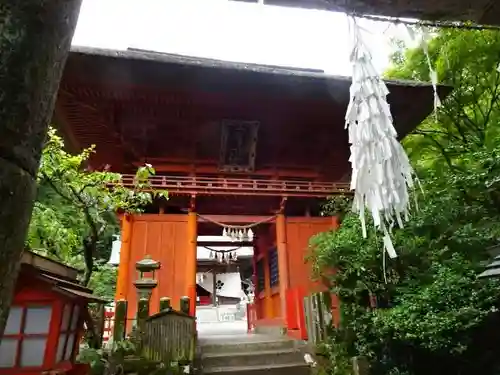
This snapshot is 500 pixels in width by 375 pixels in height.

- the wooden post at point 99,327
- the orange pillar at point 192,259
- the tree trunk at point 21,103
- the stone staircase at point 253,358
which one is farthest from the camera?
the orange pillar at point 192,259

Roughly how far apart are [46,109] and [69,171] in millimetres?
4934

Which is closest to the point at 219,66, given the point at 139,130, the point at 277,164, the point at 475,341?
the point at 139,130

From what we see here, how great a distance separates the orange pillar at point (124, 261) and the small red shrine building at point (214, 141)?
2 cm

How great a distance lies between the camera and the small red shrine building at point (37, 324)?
303 cm

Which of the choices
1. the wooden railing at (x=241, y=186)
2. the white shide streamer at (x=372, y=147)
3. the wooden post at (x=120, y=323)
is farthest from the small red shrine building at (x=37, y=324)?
the wooden railing at (x=241, y=186)

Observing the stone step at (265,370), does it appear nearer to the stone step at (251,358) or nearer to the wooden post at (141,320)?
the stone step at (251,358)

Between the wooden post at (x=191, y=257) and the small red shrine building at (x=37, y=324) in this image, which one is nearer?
the small red shrine building at (x=37, y=324)

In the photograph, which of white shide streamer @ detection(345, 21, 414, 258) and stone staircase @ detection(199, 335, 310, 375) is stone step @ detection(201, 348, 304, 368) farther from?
white shide streamer @ detection(345, 21, 414, 258)

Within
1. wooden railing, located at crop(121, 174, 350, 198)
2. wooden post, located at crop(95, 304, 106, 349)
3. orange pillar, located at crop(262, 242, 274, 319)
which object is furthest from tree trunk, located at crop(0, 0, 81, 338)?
orange pillar, located at crop(262, 242, 274, 319)

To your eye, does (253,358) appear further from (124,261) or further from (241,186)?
(241,186)

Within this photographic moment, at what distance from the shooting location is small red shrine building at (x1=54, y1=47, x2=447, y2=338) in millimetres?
8125

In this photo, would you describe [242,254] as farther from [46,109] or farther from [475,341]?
[46,109]

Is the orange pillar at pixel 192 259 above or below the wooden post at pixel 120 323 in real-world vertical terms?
above

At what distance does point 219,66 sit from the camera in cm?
788
